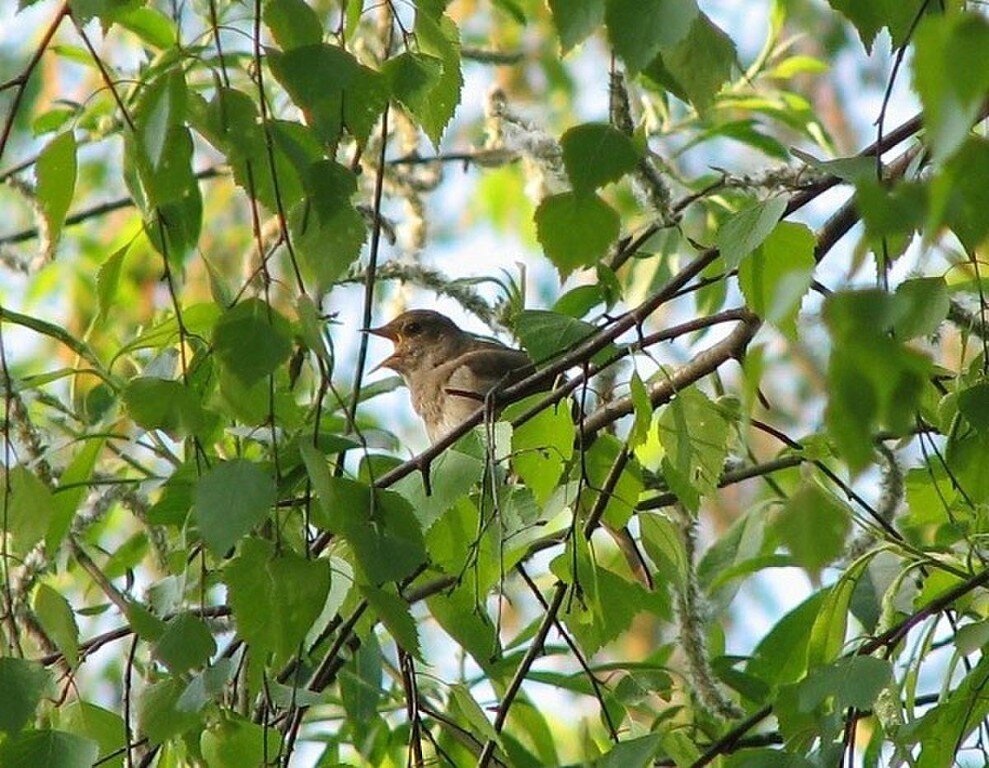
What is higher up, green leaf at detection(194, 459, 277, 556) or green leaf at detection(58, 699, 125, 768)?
green leaf at detection(58, 699, 125, 768)

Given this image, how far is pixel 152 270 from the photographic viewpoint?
7.26 m

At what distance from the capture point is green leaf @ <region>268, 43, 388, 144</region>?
1513 millimetres

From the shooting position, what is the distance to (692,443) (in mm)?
1905

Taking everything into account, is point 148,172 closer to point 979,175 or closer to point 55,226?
point 55,226

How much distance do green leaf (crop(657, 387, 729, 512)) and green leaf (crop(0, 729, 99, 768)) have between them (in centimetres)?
66

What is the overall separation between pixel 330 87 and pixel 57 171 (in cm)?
33

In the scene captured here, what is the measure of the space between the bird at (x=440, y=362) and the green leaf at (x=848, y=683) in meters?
2.36

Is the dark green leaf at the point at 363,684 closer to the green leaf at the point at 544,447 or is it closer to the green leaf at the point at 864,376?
the green leaf at the point at 544,447

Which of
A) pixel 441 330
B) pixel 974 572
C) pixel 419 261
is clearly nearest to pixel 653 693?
pixel 974 572

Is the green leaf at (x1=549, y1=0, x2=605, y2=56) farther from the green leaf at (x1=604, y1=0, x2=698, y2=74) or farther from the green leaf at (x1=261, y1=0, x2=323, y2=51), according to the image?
the green leaf at (x1=261, y1=0, x2=323, y2=51)

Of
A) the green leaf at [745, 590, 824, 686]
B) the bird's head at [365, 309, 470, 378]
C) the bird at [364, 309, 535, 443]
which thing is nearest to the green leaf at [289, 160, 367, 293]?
the green leaf at [745, 590, 824, 686]

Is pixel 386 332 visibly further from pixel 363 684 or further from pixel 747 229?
pixel 747 229

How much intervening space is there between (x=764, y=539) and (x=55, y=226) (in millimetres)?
1587

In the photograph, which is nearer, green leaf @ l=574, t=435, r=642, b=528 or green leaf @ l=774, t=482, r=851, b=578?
green leaf @ l=774, t=482, r=851, b=578
